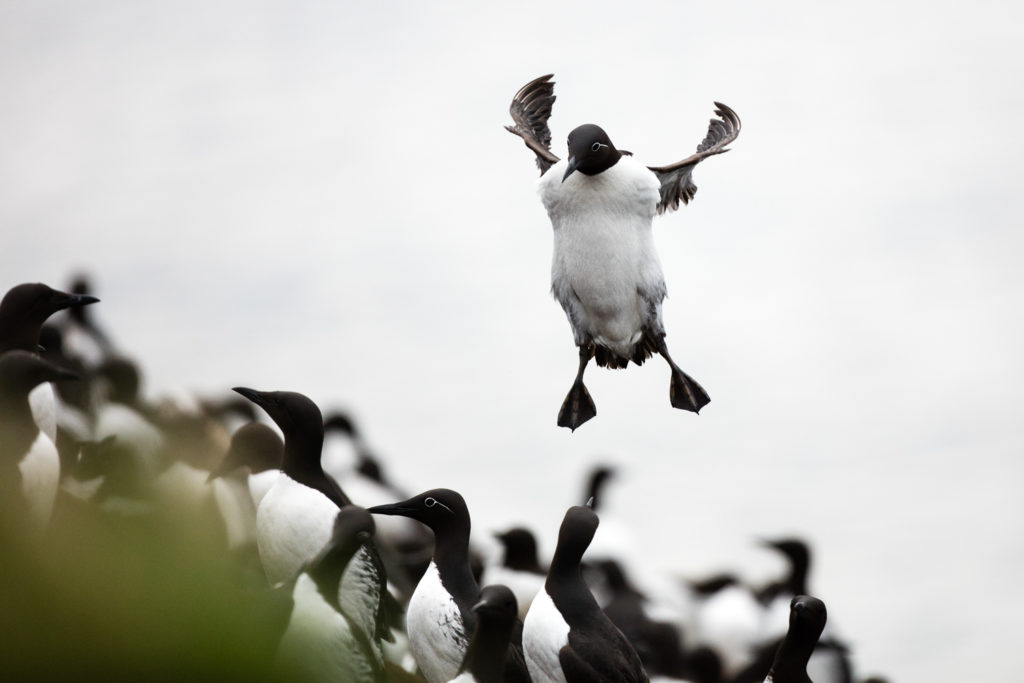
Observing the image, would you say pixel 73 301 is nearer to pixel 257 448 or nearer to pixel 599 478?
pixel 257 448

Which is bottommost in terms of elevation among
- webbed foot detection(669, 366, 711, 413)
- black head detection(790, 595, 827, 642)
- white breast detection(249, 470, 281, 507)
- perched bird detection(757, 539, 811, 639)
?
black head detection(790, 595, 827, 642)

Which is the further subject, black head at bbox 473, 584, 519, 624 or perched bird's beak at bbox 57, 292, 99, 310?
perched bird's beak at bbox 57, 292, 99, 310

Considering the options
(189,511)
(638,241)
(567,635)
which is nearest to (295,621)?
(567,635)

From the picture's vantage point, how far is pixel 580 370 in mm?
8961

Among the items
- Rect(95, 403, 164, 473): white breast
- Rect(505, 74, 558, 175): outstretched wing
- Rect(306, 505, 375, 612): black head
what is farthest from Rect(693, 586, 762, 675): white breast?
Rect(306, 505, 375, 612): black head

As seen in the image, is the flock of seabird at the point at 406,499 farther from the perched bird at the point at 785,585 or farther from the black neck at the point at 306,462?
the perched bird at the point at 785,585

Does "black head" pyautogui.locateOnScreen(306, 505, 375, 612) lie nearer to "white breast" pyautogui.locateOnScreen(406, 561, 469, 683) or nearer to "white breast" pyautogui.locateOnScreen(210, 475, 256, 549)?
"white breast" pyautogui.locateOnScreen(406, 561, 469, 683)

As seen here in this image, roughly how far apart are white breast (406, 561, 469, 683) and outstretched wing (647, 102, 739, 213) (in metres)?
2.78

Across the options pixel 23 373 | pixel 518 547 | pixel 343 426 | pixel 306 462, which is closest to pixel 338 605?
pixel 306 462

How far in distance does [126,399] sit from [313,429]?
5.60 metres

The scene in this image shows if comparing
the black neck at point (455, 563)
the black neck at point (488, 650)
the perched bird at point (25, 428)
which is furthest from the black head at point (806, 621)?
the perched bird at point (25, 428)

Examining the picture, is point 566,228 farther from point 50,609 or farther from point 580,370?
point 50,609

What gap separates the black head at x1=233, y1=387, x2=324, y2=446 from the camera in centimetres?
859

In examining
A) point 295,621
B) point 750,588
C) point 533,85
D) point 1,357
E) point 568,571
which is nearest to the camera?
point 295,621
